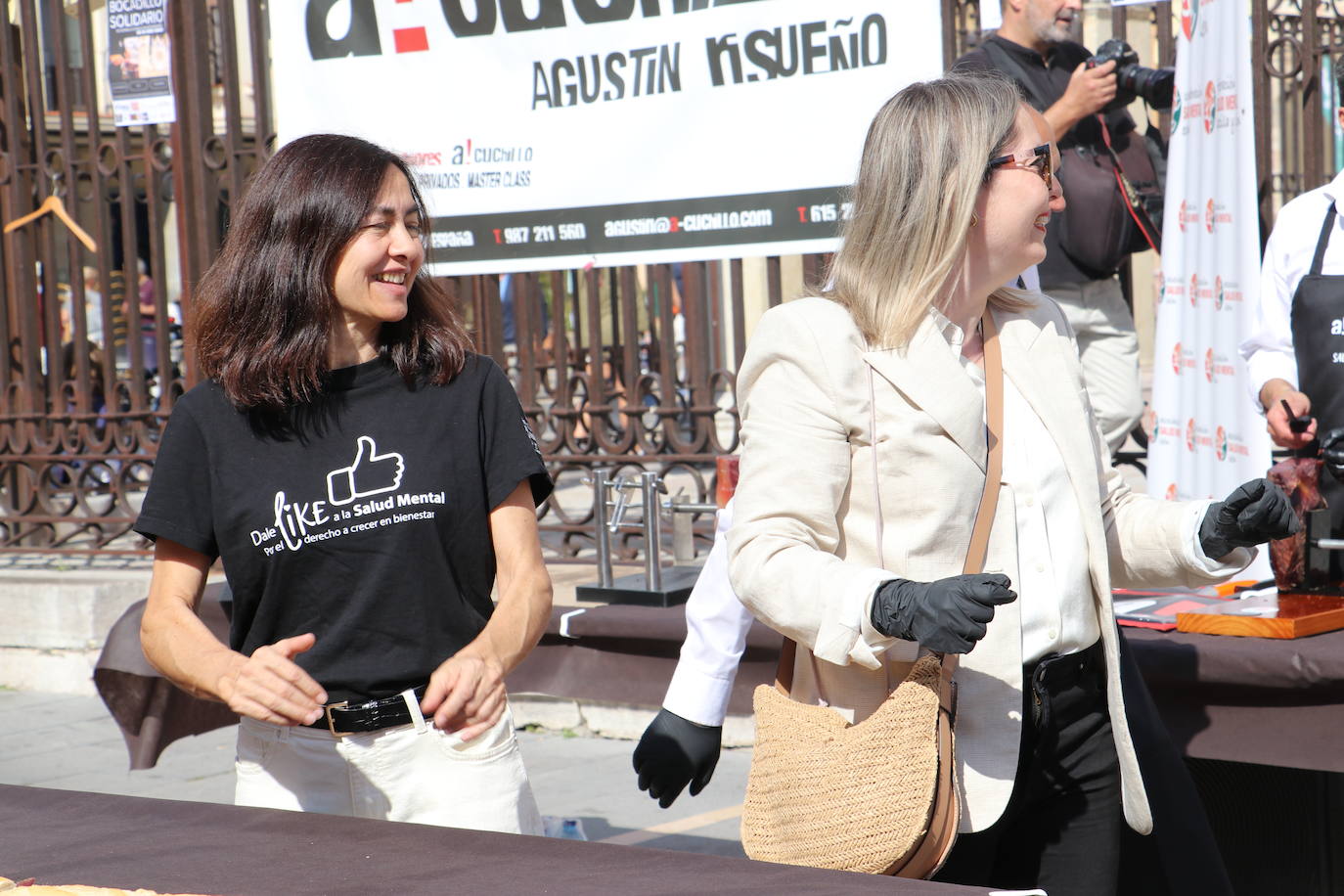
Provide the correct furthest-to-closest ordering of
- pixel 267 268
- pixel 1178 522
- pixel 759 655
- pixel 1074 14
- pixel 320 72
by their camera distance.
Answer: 1. pixel 320 72
2. pixel 1074 14
3. pixel 759 655
4. pixel 267 268
5. pixel 1178 522

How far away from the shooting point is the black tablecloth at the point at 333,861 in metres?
1.47

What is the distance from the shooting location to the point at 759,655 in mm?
3162

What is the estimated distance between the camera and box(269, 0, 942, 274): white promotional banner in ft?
15.4

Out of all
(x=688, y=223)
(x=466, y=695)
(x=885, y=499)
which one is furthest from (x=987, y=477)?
(x=688, y=223)

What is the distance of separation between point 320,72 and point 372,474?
3.71m

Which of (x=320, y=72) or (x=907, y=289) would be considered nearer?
(x=907, y=289)

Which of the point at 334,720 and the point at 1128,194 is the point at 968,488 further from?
the point at 1128,194

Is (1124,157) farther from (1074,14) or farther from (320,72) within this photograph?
(320,72)

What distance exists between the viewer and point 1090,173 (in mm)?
4438

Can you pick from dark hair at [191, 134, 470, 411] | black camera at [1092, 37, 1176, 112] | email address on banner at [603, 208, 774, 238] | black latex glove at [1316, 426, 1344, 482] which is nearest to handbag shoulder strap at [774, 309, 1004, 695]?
dark hair at [191, 134, 470, 411]

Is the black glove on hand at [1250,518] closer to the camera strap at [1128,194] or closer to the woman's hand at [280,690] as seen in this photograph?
the woman's hand at [280,690]

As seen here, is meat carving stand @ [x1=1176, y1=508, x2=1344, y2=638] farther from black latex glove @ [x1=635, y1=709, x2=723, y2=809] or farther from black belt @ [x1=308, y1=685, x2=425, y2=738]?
black belt @ [x1=308, y1=685, x2=425, y2=738]

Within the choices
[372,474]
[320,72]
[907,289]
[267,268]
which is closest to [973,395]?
[907,289]

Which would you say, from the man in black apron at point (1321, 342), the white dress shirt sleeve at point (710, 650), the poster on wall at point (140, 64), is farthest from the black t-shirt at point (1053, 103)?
the poster on wall at point (140, 64)
